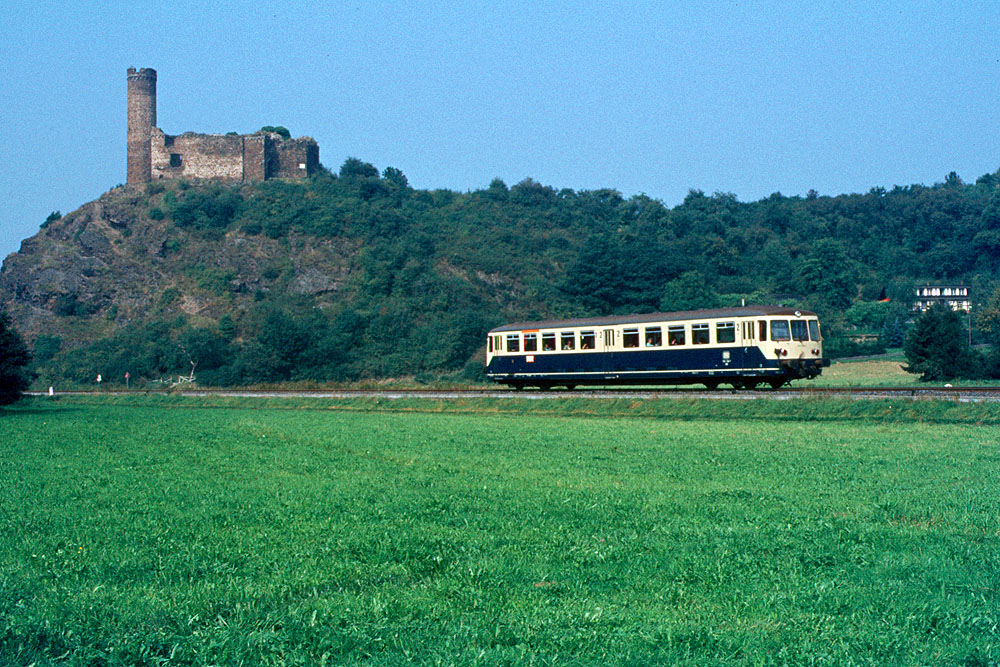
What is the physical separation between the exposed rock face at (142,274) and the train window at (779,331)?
57.4m

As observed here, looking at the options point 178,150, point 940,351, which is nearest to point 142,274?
point 178,150

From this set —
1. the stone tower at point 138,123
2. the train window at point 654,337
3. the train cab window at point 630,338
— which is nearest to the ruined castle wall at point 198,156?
the stone tower at point 138,123

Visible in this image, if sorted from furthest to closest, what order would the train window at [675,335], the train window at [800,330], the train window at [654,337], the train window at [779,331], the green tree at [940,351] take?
the green tree at [940,351]
the train window at [654,337]
the train window at [675,335]
the train window at [800,330]
the train window at [779,331]

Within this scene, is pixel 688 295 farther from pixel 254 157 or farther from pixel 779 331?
pixel 254 157

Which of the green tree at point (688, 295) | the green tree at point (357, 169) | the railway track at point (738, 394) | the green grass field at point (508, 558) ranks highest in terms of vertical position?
the green tree at point (357, 169)

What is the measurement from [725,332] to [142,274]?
70.6m

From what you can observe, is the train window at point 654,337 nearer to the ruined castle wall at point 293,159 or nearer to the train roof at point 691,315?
the train roof at point 691,315

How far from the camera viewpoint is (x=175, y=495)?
11820 millimetres

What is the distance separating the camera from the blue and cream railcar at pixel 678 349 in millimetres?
32438

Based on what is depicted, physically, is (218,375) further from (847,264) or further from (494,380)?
(847,264)

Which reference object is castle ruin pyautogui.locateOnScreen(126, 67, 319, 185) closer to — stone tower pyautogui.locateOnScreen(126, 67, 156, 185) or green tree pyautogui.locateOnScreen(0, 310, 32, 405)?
stone tower pyautogui.locateOnScreen(126, 67, 156, 185)

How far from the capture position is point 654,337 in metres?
34.9

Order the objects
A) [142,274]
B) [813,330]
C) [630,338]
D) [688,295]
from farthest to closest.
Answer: [142,274]
[688,295]
[630,338]
[813,330]

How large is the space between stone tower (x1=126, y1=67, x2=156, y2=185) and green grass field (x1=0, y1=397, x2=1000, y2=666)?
315 ft
